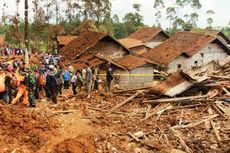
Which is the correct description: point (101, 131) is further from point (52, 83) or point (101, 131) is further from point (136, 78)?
point (136, 78)

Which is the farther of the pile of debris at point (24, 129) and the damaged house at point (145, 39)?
the damaged house at point (145, 39)

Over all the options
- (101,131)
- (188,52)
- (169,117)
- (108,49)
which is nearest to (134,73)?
(108,49)

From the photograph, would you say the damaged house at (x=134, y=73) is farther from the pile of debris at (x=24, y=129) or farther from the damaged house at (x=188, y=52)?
the pile of debris at (x=24, y=129)

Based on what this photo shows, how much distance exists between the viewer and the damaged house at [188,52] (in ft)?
113

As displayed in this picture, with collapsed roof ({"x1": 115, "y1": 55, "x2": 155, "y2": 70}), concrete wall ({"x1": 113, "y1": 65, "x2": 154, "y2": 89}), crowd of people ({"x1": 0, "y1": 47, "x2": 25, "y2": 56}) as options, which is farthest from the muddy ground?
crowd of people ({"x1": 0, "y1": 47, "x2": 25, "y2": 56})

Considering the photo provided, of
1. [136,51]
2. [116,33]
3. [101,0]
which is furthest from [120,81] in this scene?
[116,33]

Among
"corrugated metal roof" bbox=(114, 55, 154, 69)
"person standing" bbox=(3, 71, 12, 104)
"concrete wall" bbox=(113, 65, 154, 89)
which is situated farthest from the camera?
"corrugated metal roof" bbox=(114, 55, 154, 69)

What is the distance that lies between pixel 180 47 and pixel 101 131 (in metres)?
27.0

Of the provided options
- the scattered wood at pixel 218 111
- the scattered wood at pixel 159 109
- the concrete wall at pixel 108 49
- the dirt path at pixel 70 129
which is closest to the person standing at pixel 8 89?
the dirt path at pixel 70 129

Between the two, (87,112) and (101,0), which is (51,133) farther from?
(101,0)

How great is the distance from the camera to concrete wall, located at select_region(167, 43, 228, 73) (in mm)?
34562

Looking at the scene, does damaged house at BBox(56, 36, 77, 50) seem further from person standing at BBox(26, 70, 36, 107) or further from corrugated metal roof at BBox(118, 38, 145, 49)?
person standing at BBox(26, 70, 36, 107)

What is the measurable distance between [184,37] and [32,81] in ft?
92.7

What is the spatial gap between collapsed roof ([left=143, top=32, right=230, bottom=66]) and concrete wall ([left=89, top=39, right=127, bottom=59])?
707cm
